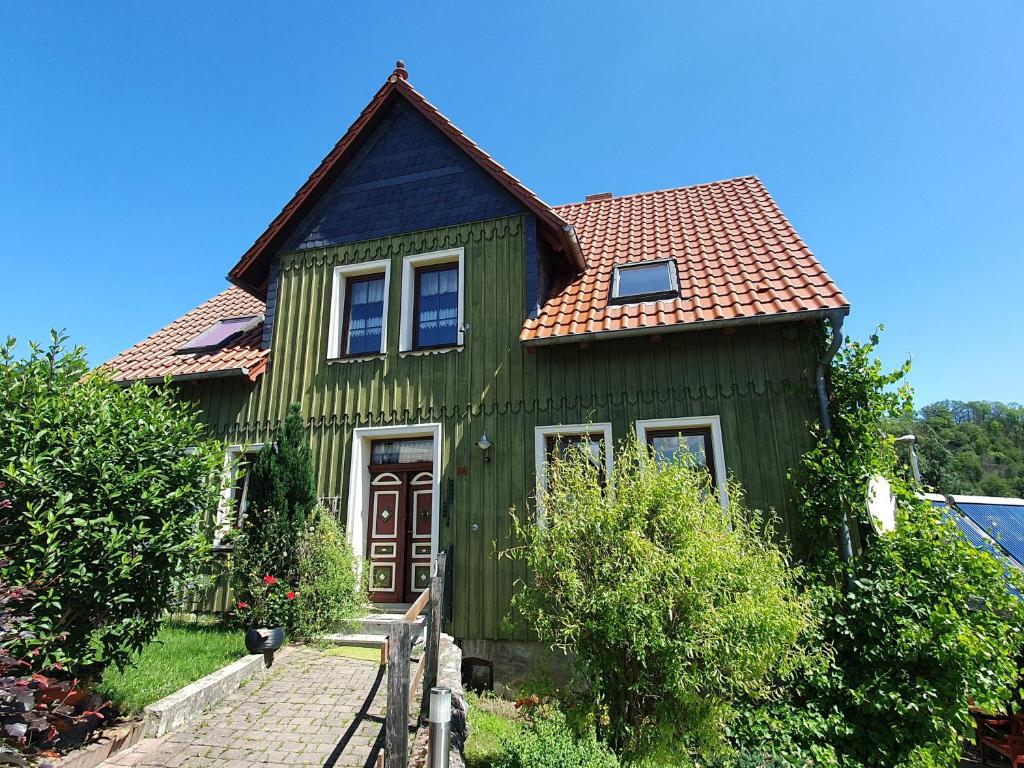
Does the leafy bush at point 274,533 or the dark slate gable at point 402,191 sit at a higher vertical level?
the dark slate gable at point 402,191

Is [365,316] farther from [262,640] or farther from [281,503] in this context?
[262,640]

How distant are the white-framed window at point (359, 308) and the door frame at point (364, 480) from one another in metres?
1.52

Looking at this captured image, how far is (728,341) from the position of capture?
27.4ft

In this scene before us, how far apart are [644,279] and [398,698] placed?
24.1 feet

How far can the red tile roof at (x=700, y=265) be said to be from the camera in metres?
8.04

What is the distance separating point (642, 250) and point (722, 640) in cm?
737

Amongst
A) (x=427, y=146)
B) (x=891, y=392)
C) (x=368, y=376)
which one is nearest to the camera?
(x=891, y=392)

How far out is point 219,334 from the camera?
38.2 ft

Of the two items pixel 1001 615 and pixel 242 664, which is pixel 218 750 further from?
pixel 1001 615

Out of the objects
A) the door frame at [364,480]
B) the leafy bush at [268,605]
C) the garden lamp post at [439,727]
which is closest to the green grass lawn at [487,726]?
the garden lamp post at [439,727]

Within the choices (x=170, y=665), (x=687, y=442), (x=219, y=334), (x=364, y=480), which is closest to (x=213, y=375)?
(x=219, y=334)

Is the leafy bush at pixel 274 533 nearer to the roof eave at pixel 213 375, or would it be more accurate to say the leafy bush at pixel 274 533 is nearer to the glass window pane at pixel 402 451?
the glass window pane at pixel 402 451

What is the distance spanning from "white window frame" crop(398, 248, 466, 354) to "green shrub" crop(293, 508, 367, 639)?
328 centimetres

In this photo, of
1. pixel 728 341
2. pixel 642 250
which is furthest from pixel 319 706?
pixel 642 250
